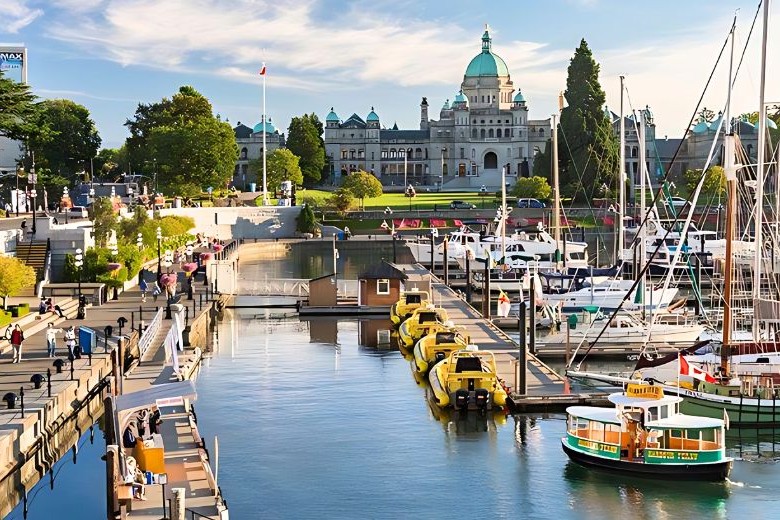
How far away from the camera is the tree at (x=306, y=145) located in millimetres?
176875

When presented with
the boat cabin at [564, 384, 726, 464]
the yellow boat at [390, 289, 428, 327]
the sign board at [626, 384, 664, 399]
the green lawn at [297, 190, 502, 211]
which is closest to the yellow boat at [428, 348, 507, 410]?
the boat cabin at [564, 384, 726, 464]

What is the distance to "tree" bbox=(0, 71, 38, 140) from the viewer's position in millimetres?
60375

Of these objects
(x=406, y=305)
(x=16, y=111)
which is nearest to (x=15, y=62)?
(x=16, y=111)

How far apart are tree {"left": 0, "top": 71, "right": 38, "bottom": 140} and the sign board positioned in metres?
39.5

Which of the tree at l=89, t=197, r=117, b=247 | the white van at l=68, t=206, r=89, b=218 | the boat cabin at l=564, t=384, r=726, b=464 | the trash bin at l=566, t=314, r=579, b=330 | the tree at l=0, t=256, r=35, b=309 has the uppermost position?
the white van at l=68, t=206, r=89, b=218

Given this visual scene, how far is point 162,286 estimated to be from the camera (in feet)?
208

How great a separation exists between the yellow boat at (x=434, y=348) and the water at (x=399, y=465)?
0.89 m

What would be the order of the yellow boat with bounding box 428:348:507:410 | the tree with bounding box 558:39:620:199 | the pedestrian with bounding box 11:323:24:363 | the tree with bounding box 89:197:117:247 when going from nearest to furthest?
1. the yellow boat with bounding box 428:348:507:410
2. the pedestrian with bounding box 11:323:24:363
3. the tree with bounding box 89:197:117:247
4. the tree with bounding box 558:39:620:199

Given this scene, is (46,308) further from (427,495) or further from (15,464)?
(427,495)

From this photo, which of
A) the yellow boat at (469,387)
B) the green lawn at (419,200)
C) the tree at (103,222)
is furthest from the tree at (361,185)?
the yellow boat at (469,387)

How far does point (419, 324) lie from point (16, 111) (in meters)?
25.1

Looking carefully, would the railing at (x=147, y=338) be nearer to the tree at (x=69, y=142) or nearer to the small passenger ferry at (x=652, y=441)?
the small passenger ferry at (x=652, y=441)

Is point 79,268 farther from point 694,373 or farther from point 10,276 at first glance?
point 694,373

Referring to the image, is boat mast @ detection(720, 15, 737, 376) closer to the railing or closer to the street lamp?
the railing
